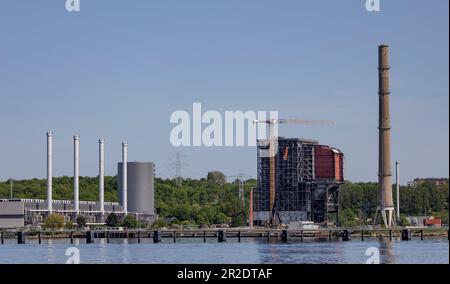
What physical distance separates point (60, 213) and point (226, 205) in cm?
2473

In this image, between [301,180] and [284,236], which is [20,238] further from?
[301,180]

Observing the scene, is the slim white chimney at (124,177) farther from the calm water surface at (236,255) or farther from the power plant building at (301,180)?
the calm water surface at (236,255)

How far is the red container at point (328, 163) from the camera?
447ft

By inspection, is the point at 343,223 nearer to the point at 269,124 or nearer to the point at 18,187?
the point at 269,124

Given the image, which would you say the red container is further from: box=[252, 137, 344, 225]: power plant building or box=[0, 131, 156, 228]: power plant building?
box=[0, 131, 156, 228]: power plant building

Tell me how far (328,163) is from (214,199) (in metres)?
37.2

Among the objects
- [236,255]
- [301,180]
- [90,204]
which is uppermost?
[301,180]

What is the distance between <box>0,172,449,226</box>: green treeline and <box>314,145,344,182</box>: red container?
26.1 ft

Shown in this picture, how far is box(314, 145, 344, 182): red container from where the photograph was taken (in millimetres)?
136250

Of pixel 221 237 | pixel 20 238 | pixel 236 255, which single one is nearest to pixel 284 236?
pixel 221 237

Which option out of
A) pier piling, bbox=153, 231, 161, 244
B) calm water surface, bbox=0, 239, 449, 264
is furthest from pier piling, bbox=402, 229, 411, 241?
calm water surface, bbox=0, 239, 449, 264

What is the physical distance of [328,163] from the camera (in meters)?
136

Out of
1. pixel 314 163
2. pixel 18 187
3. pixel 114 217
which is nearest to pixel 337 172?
pixel 314 163

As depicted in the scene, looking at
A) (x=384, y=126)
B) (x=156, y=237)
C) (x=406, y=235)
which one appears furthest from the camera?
(x=156, y=237)
